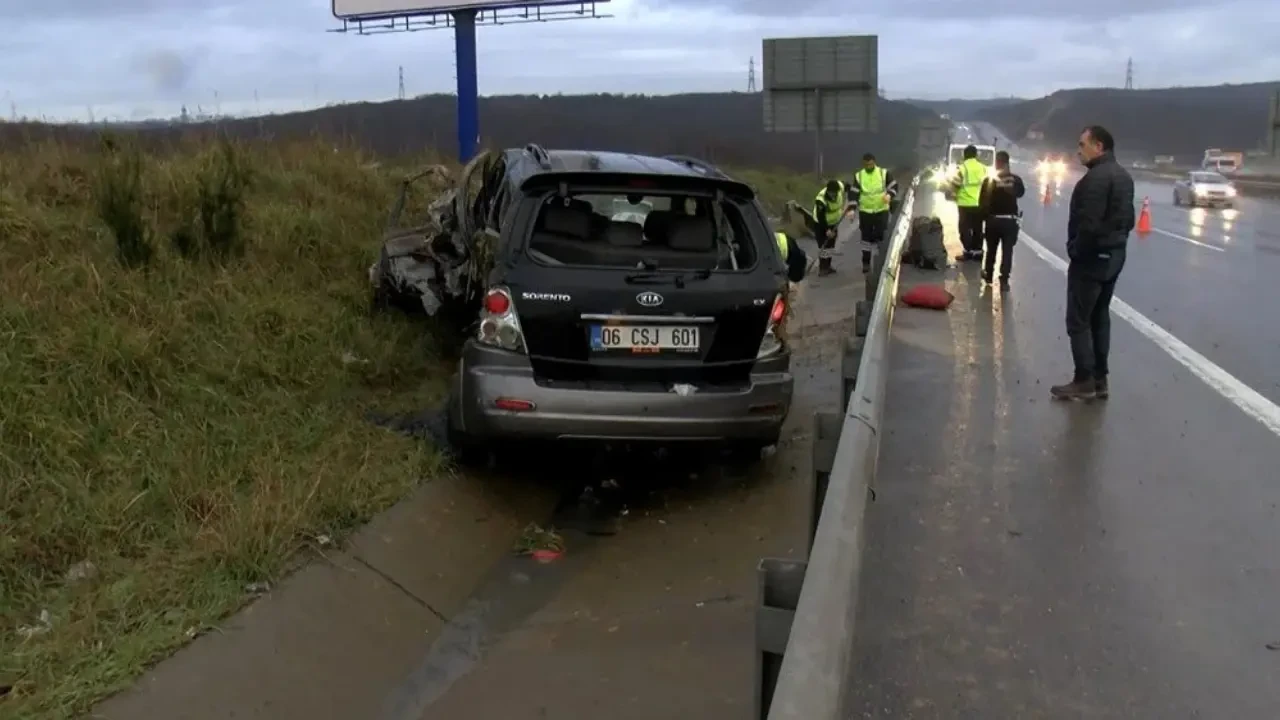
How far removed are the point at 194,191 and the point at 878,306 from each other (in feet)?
A: 18.3

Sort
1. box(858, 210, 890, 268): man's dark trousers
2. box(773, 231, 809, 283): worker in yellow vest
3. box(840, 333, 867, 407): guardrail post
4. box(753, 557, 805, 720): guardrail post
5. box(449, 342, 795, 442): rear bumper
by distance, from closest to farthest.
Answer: box(753, 557, 805, 720): guardrail post, box(840, 333, 867, 407): guardrail post, box(449, 342, 795, 442): rear bumper, box(773, 231, 809, 283): worker in yellow vest, box(858, 210, 890, 268): man's dark trousers

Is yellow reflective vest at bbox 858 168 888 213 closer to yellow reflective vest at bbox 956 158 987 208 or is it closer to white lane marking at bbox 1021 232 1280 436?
yellow reflective vest at bbox 956 158 987 208

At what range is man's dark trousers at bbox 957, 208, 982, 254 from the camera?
15.5 metres

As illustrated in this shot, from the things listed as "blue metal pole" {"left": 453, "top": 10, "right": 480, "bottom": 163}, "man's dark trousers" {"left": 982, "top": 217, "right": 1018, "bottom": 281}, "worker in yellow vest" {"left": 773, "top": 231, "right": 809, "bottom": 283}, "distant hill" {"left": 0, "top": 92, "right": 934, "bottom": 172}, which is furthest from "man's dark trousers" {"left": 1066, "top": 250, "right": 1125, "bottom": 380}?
"blue metal pole" {"left": 453, "top": 10, "right": 480, "bottom": 163}

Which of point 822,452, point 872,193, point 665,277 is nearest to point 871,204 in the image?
point 872,193

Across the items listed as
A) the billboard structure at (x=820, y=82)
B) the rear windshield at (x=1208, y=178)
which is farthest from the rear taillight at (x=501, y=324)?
the rear windshield at (x=1208, y=178)

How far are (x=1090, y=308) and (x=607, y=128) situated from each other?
72.7m

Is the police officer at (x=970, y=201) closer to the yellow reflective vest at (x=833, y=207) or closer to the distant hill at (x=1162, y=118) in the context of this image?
the yellow reflective vest at (x=833, y=207)

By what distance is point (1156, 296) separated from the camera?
1220 centimetres

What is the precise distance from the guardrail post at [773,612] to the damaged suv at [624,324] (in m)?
2.98

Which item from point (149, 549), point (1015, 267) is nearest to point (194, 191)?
point (149, 549)

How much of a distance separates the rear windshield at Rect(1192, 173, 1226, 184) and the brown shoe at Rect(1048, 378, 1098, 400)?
3136 cm

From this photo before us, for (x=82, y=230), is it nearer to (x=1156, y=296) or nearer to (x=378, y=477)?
(x=378, y=477)

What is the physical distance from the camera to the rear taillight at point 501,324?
5.52m
